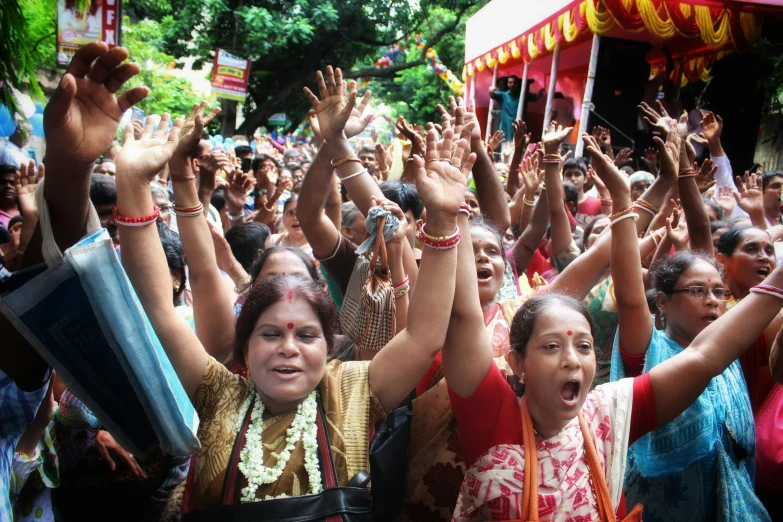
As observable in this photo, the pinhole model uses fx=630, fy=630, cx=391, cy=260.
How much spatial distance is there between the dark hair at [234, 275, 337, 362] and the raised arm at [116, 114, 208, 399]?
7.1 inches

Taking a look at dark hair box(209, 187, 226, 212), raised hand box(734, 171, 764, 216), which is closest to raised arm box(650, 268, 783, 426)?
raised hand box(734, 171, 764, 216)

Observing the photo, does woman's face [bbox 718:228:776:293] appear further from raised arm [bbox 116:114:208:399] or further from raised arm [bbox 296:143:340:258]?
raised arm [bbox 116:114:208:399]

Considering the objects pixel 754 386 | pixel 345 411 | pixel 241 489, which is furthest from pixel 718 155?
pixel 241 489

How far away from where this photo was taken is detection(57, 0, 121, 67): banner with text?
7062 mm

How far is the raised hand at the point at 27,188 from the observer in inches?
125

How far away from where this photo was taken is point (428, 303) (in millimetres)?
1649

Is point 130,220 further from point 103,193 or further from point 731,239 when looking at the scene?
point 731,239

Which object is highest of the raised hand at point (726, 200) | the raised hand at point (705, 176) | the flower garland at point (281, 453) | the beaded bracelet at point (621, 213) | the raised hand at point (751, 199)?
the raised hand at point (705, 176)

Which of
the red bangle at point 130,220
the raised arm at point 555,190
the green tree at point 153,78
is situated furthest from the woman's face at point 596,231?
the green tree at point 153,78

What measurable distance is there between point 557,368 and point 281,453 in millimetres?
786

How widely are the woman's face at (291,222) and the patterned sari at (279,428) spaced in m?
2.34

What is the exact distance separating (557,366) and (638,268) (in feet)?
1.92

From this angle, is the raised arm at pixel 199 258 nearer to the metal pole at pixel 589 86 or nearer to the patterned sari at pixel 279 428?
the patterned sari at pixel 279 428

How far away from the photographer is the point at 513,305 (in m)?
2.44
